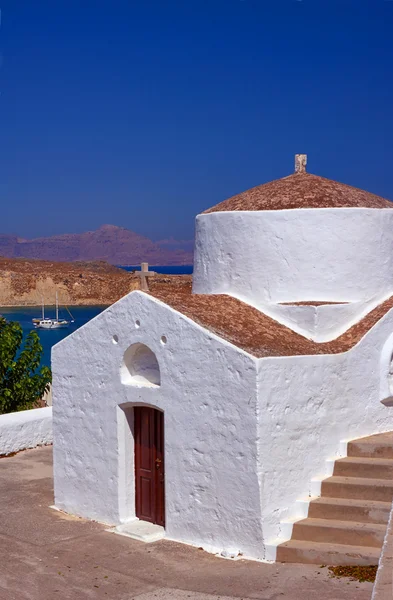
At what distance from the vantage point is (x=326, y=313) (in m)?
10.4

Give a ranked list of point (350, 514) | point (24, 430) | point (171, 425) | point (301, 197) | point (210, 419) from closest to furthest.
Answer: point (350, 514), point (210, 419), point (171, 425), point (301, 197), point (24, 430)

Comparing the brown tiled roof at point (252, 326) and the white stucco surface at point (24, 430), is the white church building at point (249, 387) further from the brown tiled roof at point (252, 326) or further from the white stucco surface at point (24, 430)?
the white stucco surface at point (24, 430)

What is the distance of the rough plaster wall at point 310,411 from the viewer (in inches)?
349

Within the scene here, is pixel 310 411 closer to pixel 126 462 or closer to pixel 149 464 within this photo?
pixel 149 464

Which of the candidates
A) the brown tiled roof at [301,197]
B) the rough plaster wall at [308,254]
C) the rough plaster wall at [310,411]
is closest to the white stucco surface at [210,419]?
the rough plaster wall at [310,411]

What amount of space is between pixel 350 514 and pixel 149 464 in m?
2.68

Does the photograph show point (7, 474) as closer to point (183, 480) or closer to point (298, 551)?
point (183, 480)

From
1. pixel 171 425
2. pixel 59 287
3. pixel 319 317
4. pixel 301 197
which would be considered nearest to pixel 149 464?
pixel 171 425

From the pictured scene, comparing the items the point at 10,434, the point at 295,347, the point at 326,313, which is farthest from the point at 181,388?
the point at 10,434

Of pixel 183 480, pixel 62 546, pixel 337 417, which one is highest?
pixel 337 417

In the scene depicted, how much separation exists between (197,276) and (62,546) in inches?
165

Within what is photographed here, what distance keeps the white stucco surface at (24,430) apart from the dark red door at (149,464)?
4632 millimetres

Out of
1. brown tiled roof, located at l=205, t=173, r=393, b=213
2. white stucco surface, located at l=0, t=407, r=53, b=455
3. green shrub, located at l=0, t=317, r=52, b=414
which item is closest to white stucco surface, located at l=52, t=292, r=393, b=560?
brown tiled roof, located at l=205, t=173, r=393, b=213

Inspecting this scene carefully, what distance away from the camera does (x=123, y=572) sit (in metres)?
8.86
